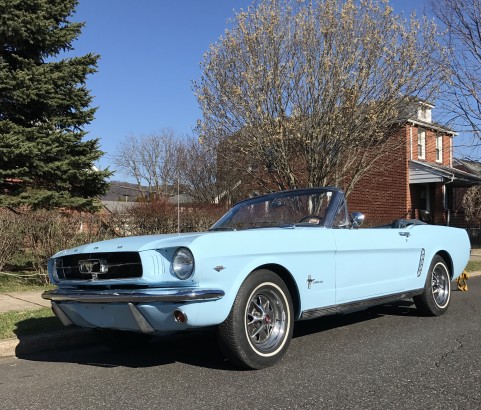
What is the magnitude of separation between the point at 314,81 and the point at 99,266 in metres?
7.78

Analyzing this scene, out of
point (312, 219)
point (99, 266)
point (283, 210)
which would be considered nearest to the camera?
point (99, 266)

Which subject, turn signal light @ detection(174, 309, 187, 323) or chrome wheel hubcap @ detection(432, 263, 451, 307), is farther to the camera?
chrome wheel hubcap @ detection(432, 263, 451, 307)

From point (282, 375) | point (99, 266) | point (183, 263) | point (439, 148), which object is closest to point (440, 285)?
point (282, 375)

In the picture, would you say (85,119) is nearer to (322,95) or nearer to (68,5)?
(68,5)

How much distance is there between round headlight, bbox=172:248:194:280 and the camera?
170 inches

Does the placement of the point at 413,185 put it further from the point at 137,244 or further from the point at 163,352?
the point at 137,244

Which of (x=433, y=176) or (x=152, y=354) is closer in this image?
(x=152, y=354)

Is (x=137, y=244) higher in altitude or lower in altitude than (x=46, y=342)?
higher

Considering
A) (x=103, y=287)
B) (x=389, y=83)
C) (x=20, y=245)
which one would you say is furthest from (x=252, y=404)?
(x=389, y=83)

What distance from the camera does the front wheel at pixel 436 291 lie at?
7039 millimetres

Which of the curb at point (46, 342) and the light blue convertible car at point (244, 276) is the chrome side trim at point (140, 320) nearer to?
the light blue convertible car at point (244, 276)

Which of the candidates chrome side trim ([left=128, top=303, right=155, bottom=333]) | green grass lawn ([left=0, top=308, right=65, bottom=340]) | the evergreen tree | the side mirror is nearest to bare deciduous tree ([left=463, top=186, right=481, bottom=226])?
the evergreen tree

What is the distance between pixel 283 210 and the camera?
6.12m

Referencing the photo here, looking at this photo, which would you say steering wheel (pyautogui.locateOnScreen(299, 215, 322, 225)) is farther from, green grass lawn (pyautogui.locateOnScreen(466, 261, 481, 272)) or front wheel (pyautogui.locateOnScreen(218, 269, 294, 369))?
green grass lawn (pyautogui.locateOnScreen(466, 261, 481, 272))
